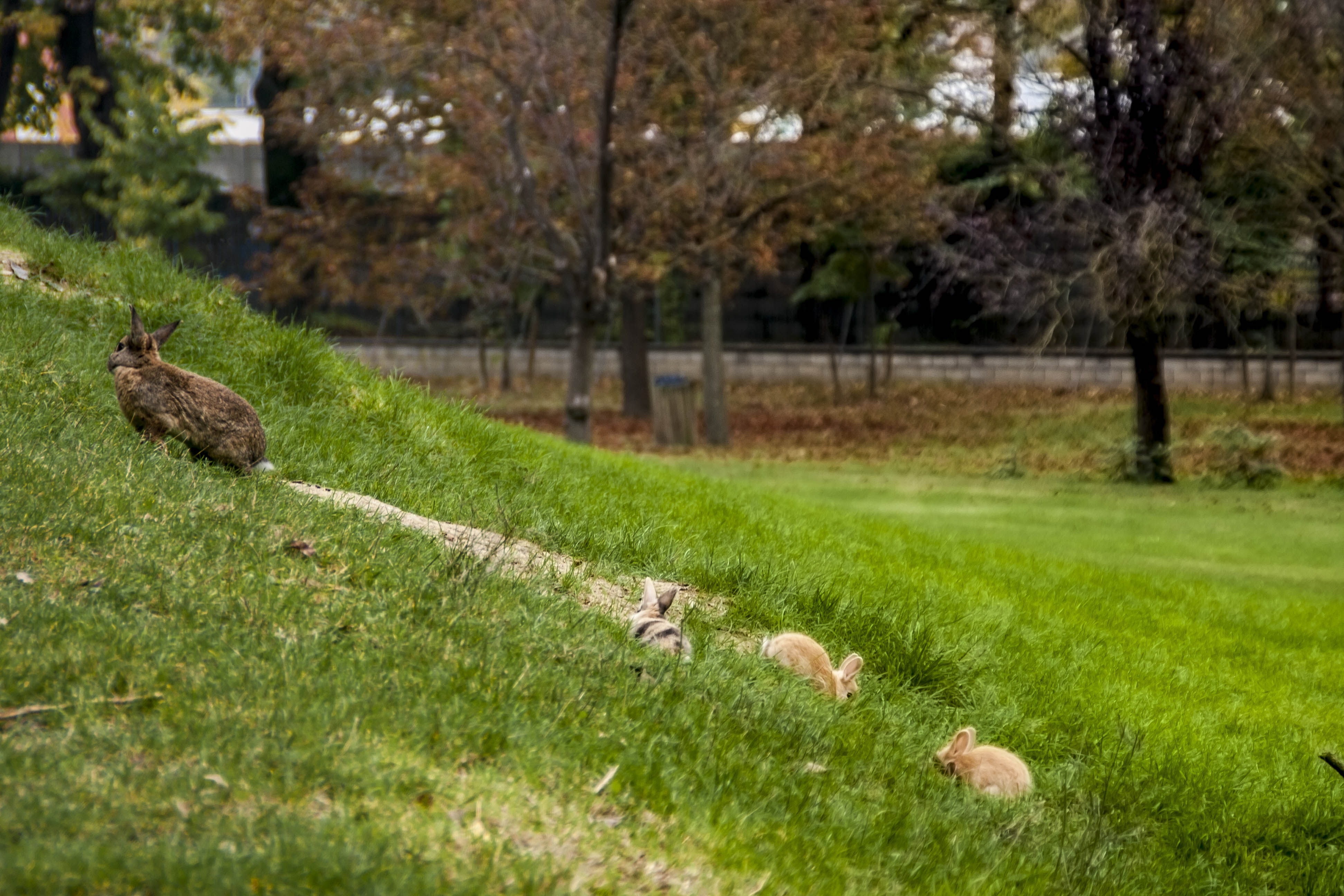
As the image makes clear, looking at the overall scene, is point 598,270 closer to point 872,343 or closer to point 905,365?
point 872,343

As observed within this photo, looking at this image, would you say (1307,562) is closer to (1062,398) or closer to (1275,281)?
(1275,281)

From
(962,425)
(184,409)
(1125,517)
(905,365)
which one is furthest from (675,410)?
(184,409)

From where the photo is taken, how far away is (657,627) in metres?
5.80

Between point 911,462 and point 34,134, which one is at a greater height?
point 34,134

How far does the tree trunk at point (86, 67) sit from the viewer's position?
105 ft

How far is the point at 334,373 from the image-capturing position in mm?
10109

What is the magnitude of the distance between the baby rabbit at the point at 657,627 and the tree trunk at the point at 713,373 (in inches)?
774

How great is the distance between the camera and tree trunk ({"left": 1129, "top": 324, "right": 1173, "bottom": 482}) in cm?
2012

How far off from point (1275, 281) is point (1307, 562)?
7246mm

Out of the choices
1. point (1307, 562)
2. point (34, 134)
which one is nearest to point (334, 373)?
point (1307, 562)

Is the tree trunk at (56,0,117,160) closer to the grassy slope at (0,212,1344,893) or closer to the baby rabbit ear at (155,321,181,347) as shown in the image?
the grassy slope at (0,212,1344,893)

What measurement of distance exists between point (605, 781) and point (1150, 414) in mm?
18001

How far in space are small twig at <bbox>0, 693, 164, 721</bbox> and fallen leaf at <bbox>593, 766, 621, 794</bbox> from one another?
1.30 m

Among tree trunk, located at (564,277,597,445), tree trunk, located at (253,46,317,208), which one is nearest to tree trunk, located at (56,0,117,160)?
tree trunk, located at (253,46,317,208)
